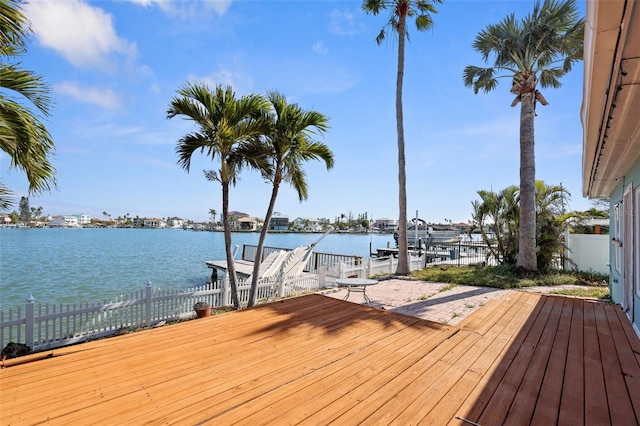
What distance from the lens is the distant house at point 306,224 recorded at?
280 ft

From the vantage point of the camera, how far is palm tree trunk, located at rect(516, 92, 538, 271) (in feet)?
28.5

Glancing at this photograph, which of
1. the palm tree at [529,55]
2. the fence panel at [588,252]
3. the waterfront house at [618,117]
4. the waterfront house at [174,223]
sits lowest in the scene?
the waterfront house at [174,223]

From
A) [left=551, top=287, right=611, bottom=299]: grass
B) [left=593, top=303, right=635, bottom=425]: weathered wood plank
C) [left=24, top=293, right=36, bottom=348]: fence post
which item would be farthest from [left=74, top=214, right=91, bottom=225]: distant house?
[left=593, top=303, right=635, bottom=425]: weathered wood plank

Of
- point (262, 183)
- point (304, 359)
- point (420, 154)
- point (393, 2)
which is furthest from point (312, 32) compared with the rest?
point (304, 359)

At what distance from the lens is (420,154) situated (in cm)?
1204

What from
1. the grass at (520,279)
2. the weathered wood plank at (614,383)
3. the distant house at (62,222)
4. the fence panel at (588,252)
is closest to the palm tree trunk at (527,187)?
the grass at (520,279)

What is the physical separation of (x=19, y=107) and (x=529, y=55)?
11743 mm

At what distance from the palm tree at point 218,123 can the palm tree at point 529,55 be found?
Result: 26.5ft

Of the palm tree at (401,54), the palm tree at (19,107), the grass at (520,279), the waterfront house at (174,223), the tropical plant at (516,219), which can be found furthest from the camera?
the waterfront house at (174,223)

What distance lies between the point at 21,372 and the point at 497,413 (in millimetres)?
4176

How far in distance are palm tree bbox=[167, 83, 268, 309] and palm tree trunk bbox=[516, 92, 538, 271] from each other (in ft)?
26.4

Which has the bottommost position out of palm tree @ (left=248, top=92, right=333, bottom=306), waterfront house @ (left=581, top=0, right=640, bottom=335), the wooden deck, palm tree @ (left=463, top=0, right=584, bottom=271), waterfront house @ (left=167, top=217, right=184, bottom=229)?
Answer: waterfront house @ (left=167, top=217, right=184, bottom=229)

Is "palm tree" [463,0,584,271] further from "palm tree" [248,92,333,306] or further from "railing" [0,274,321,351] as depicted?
"railing" [0,274,321,351]

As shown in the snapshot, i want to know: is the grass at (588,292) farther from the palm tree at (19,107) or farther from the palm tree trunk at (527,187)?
the palm tree at (19,107)
